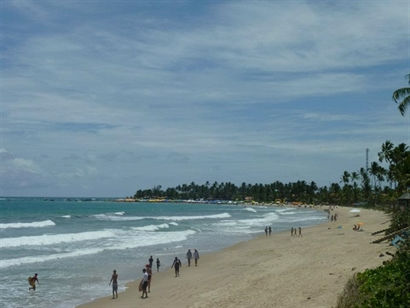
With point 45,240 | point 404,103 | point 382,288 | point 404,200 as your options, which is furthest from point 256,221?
point 382,288

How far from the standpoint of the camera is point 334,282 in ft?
52.9

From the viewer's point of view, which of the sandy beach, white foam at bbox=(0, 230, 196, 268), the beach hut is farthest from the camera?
the beach hut

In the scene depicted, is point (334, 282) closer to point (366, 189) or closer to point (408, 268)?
point (408, 268)

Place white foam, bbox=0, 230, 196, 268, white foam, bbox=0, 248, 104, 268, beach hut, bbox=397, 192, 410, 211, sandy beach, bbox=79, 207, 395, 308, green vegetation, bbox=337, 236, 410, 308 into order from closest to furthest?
green vegetation, bbox=337, 236, 410, 308, sandy beach, bbox=79, 207, 395, 308, white foam, bbox=0, 248, 104, 268, white foam, bbox=0, 230, 196, 268, beach hut, bbox=397, 192, 410, 211

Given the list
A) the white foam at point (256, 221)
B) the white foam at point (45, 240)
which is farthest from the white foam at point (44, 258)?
the white foam at point (256, 221)

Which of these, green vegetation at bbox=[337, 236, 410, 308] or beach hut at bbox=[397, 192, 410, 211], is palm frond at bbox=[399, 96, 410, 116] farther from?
beach hut at bbox=[397, 192, 410, 211]

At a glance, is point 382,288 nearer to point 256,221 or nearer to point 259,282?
point 259,282

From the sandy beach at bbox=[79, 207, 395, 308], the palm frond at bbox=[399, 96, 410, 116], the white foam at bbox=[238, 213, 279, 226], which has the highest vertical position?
the palm frond at bbox=[399, 96, 410, 116]

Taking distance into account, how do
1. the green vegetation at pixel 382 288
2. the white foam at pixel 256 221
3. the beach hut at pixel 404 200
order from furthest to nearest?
the white foam at pixel 256 221 < the beach hut at pixel 404 200 < the green vegetation at pixel 382 288

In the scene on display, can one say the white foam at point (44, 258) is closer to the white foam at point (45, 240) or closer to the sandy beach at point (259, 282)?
the sandy beach at point (259, 282)

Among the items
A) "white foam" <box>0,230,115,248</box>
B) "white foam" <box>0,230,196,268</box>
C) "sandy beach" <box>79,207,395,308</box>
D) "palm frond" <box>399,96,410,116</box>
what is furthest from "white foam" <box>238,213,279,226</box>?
"palm frond" <box>399,96,410,116</box>

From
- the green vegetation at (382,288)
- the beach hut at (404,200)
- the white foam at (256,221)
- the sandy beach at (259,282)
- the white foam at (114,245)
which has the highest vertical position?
the beach hut at (404,200)

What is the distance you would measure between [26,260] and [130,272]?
8.54 meters

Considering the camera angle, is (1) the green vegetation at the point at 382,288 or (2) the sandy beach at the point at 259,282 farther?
(2) the sandy beach at the point at 259,282
